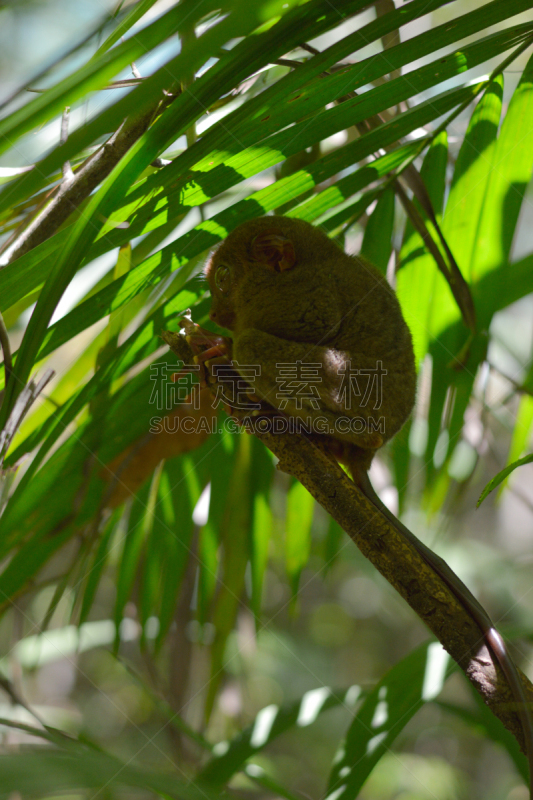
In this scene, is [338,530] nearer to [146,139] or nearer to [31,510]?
[31,510]

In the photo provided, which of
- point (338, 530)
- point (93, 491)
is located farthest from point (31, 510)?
point (338, 530)

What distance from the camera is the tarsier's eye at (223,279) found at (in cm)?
243

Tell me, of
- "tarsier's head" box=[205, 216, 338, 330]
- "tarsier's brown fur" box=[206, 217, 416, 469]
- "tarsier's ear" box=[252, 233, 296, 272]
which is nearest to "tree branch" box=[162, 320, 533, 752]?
"tarsier's brown fur" box=[206, 217, 416, 469]

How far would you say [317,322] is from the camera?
2.24 m

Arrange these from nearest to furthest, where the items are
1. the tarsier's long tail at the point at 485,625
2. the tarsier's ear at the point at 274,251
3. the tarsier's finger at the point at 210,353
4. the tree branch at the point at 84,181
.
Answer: the tarsier's long tail at the point at 485,625, the tree branch at the point at 84,181, the tarsier's finger at the point at 210,353, the tarsier's ear at the point at 274,251

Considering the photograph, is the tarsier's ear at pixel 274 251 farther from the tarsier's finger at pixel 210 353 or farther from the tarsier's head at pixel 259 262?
the tarsier's finger at pixel 210 353

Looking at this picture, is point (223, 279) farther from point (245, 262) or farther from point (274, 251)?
point (274, 251)

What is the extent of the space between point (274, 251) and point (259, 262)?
98 mm

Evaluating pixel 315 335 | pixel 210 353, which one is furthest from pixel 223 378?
pixel 315 335

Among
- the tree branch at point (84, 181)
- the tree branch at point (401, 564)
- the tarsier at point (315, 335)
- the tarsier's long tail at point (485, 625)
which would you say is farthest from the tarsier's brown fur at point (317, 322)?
the tree branch at point (84, 181)

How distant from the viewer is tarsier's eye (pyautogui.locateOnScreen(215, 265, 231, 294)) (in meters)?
2.43

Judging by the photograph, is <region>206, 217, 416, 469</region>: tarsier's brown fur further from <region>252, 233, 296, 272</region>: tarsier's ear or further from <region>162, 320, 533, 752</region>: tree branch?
<region>162, 320, 533, 752</region>: tree branch

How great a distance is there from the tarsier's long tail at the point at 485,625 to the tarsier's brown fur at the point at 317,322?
0.41m

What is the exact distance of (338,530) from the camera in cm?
246
